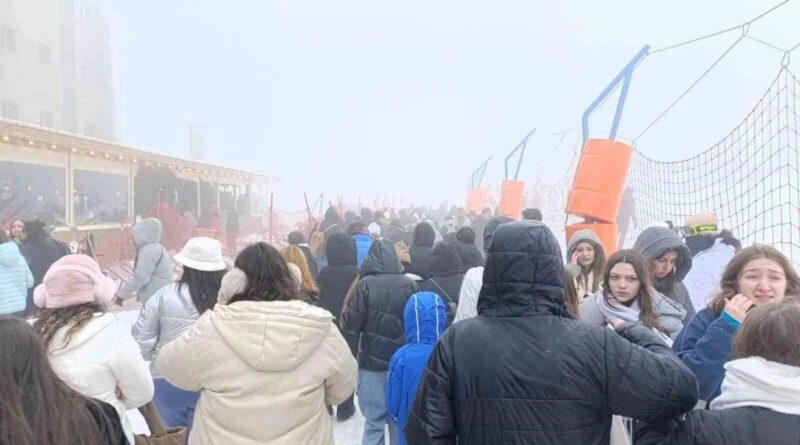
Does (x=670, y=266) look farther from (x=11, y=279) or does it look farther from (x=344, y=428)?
(x=11, y=279)

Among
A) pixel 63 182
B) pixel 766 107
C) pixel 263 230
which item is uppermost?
pixel 766 107

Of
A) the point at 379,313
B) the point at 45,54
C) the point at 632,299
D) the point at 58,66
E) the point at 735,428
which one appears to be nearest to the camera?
the point at 735,428

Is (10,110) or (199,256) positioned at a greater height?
(10,110)

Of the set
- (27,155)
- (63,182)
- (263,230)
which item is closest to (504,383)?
(27,155)

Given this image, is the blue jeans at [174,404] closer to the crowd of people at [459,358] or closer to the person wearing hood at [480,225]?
the crowd of people at [459,358]

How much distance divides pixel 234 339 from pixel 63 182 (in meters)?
8.18

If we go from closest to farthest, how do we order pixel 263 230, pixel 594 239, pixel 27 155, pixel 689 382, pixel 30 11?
pixel 689 382
pixel 594 239
pixel 27 155
pixel 263 230
pixel 30 11

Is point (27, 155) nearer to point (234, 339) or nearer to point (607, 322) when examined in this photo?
point (234, 339)

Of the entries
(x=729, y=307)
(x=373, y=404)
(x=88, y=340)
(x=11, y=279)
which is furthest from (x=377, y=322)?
(x=11, y=279)

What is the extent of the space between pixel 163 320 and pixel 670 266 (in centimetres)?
284

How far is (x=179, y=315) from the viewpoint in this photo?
2920 millimetres

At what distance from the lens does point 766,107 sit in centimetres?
683

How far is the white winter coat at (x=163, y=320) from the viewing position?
115 inches

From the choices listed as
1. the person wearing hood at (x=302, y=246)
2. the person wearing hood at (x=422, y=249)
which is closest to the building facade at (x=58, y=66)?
the person wearing hood at (x=302, y=246)
